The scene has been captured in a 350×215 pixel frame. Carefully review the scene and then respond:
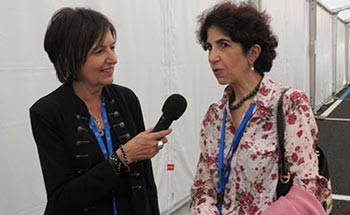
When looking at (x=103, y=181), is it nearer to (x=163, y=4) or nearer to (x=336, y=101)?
(x=163, y=4)

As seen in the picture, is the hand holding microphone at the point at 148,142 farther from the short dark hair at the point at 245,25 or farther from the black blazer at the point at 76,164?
the short dark hair at the point at 245,25

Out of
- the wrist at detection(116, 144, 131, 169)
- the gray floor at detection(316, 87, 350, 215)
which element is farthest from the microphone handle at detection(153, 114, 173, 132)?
the gray floor at detection(316, 87, 350, 215)

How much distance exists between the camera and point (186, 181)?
3465 millimetres

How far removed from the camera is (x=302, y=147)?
1252 millimetres

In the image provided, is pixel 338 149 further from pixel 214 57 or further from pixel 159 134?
pixel 159 134

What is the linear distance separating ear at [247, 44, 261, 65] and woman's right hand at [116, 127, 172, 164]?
43 centimetres

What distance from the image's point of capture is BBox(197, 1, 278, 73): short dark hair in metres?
1.37

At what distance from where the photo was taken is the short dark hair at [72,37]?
4.11 feet

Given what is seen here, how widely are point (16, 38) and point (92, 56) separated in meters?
0.70

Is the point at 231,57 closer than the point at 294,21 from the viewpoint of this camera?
Yes

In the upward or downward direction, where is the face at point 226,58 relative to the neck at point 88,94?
upward

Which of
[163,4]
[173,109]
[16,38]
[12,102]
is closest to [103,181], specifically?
[173,109]

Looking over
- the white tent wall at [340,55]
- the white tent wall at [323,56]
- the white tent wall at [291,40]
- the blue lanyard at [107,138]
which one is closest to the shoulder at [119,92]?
the blue lanyard at [107,138]

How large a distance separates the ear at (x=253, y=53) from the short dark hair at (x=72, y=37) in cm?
50
